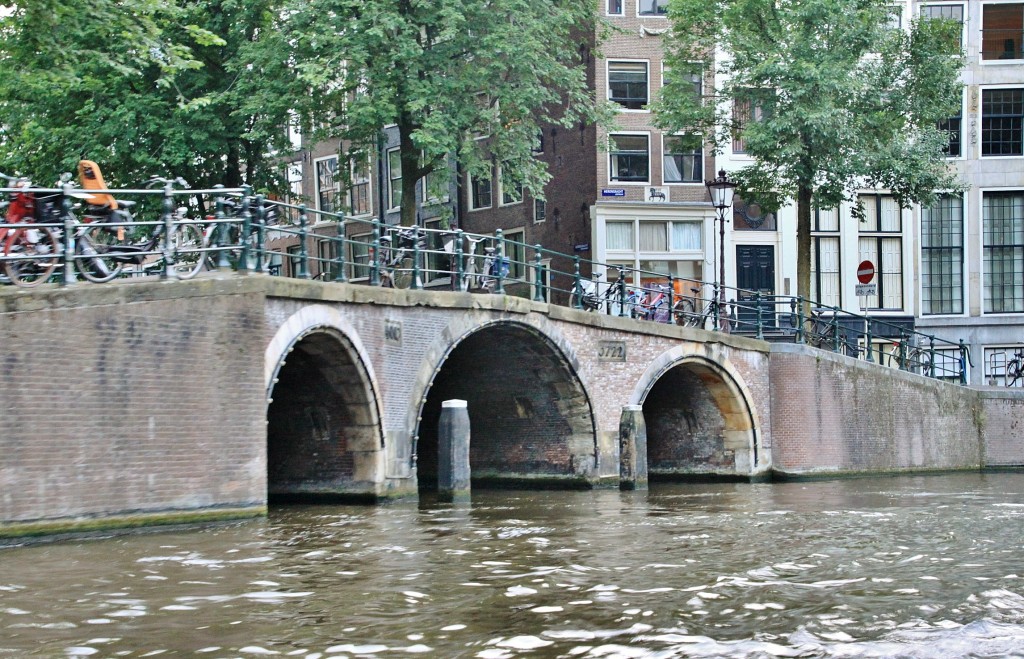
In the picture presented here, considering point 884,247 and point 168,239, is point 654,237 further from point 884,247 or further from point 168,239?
point 168,239

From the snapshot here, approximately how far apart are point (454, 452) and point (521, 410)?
4.41 metres

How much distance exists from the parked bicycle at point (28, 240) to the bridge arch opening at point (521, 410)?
819cm

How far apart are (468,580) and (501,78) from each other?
685 inches

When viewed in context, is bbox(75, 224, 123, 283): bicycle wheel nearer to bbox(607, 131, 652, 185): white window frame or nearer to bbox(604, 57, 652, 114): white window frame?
bbox(607, 131, 652, 185): white window frame

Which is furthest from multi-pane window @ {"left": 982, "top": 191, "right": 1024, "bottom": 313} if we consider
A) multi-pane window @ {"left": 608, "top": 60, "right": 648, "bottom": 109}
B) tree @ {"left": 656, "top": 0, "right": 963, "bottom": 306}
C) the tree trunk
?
the tree trunk

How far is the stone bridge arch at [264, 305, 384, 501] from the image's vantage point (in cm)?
1734

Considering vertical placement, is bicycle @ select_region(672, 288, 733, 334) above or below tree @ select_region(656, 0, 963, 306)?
below

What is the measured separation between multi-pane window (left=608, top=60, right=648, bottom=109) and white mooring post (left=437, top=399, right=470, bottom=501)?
17.9 m

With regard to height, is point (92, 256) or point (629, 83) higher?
point (629, 83)

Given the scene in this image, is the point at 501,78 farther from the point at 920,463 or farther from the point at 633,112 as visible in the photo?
the point at 920,463

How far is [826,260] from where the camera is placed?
35812 millimetres

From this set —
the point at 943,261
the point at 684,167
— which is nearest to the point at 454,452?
the point at 684,167

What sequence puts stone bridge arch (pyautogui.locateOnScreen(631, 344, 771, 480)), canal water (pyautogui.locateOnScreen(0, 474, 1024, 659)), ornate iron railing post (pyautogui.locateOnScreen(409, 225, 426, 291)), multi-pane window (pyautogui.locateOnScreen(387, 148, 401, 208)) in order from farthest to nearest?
multi-pane window (pyautogui.locateOnScreen(387, 148, 401, 208)) < stone bridge arch (pyautogui.locateOnScreen(631, 344, 771, 480)) < ornate iron railing post (pyautogui.locateOnScreen(409, 225, 426, 291)) < canal water (pyautogui.locateOnScreen(0, 474, 1024, 659))

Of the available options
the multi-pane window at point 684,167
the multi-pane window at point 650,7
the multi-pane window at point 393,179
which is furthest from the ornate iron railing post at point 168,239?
the multi-pane window at point 393,179
